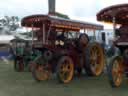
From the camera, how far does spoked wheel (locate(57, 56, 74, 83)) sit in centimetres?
1108

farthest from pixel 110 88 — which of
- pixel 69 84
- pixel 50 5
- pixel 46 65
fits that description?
pixel 50 5

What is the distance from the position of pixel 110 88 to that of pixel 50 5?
1184 cm

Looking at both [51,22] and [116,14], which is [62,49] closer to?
[51,22]

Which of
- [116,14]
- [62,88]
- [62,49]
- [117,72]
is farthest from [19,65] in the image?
[117,72]

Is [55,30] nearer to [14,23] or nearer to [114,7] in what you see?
[114,7]

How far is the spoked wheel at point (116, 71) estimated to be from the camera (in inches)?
370

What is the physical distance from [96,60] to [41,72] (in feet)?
7.66

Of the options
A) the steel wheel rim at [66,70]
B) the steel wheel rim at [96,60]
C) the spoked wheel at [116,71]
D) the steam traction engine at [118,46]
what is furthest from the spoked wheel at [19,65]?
the spoked wheel at [116,71]

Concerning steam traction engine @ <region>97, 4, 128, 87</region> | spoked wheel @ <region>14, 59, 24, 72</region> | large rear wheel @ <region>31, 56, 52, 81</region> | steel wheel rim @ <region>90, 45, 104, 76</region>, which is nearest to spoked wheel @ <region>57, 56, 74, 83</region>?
large rear wheel @ <region>31, 56, 52, 81</region>

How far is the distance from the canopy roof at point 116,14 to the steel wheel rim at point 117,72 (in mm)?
1280

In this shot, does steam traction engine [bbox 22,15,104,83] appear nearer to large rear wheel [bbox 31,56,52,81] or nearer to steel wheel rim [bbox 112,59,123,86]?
large rear wheel [bbox 31,56,52,81]

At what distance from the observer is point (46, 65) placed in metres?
11.9

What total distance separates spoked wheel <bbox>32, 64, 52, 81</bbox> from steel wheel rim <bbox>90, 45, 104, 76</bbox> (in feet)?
5.72

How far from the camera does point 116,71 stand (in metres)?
9.65
